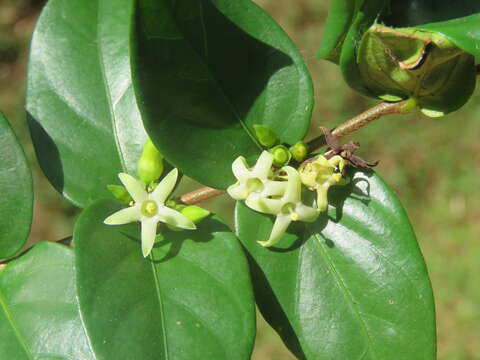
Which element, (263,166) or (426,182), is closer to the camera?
(263,166)

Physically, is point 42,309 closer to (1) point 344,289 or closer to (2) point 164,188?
(2) point 164,188

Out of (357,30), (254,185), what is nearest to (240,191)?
(254,185)

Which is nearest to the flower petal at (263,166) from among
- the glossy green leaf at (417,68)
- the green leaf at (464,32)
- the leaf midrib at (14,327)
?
the glossy green leaf at (417,68)

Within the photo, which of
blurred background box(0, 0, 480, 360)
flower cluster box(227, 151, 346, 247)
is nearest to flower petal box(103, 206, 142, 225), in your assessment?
flower cluster box(227, 151, 346, 247)

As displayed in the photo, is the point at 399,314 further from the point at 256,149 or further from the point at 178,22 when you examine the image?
the point at 178,22

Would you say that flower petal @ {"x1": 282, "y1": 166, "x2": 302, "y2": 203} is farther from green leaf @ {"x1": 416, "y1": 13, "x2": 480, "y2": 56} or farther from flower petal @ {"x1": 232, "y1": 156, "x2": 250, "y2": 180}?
green leaf @ {"x1": 416, "y1": 13, "x2": 480, "y2": 56}

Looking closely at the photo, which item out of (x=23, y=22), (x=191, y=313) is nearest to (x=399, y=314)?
(x=191, y=313)
